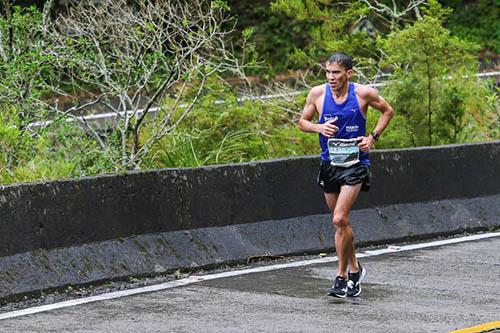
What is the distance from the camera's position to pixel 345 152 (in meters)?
9.91

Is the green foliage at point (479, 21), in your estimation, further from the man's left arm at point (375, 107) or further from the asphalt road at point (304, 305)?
the man's left arm at point (375, 107)

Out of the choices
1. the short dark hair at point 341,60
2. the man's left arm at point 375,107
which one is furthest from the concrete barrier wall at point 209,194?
the short dark hair at point 341,60

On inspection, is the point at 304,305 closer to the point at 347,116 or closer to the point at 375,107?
the point at 347,116

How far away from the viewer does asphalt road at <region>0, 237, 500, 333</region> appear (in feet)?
27.4

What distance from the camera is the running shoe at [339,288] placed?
9539 millimetres

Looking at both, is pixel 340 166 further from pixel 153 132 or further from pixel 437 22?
pixel 437 22

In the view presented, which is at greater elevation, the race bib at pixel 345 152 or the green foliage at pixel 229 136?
the race bib at pixel 345 152

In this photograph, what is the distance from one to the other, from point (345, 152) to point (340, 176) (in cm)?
18

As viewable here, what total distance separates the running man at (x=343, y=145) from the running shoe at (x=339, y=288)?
7 centimetres

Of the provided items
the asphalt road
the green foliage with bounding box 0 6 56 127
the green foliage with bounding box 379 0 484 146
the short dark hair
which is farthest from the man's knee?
the green foliage with bounding box 379 0 484 146

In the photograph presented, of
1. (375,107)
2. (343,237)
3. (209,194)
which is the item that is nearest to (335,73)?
(375,107)

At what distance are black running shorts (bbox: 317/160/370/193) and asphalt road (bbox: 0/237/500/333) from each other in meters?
0.76

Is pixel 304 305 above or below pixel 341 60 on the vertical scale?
below

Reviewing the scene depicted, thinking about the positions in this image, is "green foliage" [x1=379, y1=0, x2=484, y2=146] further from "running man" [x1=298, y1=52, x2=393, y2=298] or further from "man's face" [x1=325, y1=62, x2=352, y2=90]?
"man's face" [x1=325, y1=62, x2=352, y2=90]
